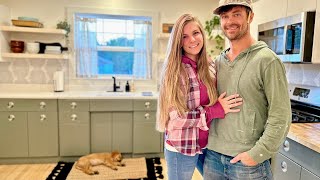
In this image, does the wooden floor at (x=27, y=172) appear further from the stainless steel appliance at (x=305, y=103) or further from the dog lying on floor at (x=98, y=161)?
the stainless steel appliance at (x=305, y=103)

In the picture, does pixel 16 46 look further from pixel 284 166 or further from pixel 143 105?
pixel 284 166

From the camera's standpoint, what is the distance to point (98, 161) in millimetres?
2967

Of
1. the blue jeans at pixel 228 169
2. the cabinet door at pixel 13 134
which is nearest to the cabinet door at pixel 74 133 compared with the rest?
the cabinet door at pixel 13 134

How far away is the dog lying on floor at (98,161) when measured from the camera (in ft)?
9.43

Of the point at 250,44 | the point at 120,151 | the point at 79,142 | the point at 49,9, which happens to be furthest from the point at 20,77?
the point at 250,44

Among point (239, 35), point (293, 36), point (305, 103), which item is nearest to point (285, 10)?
point (293, 36)

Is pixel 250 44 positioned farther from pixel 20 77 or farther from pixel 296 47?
pixel 20 77

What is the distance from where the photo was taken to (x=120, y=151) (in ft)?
10.6

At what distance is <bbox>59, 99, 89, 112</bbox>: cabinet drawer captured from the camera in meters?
3.07

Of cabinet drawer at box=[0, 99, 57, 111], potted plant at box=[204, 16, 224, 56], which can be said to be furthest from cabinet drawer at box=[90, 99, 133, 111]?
potted plant at box=[204, 16, 224, 56]

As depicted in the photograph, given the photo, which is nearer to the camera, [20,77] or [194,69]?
[194,69]

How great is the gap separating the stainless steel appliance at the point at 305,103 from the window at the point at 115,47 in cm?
207

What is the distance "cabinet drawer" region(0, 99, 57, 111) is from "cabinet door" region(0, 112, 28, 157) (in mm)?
65

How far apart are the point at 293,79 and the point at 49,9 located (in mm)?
3104
